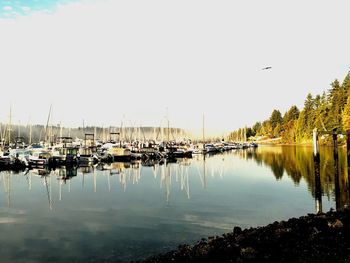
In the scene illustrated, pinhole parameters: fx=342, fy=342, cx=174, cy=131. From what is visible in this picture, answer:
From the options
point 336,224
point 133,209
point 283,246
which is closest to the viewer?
point 283,246

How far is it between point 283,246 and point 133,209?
1695 centimetres

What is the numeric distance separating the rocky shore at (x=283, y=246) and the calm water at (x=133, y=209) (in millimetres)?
3820

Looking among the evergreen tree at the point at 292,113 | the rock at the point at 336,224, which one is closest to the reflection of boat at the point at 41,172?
the rock at the point at 336,224

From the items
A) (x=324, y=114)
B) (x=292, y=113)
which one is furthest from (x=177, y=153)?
(x=292, y=113)

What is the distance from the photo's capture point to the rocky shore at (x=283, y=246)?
1254cm

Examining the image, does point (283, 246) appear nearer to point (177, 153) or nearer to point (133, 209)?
point (133, 209)

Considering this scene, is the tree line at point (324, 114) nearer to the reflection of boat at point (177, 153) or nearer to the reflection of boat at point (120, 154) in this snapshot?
the reflection of boat at point (177, 153)

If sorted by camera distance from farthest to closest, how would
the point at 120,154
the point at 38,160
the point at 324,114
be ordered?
the point at 324,114, the point at 120,154, the point at 38,160

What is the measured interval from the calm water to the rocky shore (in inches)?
150

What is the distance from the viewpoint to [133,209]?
28.8 metres

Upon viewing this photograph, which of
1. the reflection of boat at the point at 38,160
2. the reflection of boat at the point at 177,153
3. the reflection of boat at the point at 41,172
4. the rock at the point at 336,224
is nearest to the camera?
the rock at the point at 336,224

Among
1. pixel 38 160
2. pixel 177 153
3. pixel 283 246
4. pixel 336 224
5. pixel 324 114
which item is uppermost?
pixel 324 114

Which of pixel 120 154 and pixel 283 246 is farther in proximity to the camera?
pixel 120 154

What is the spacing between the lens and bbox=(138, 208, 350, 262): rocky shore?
1254cm
